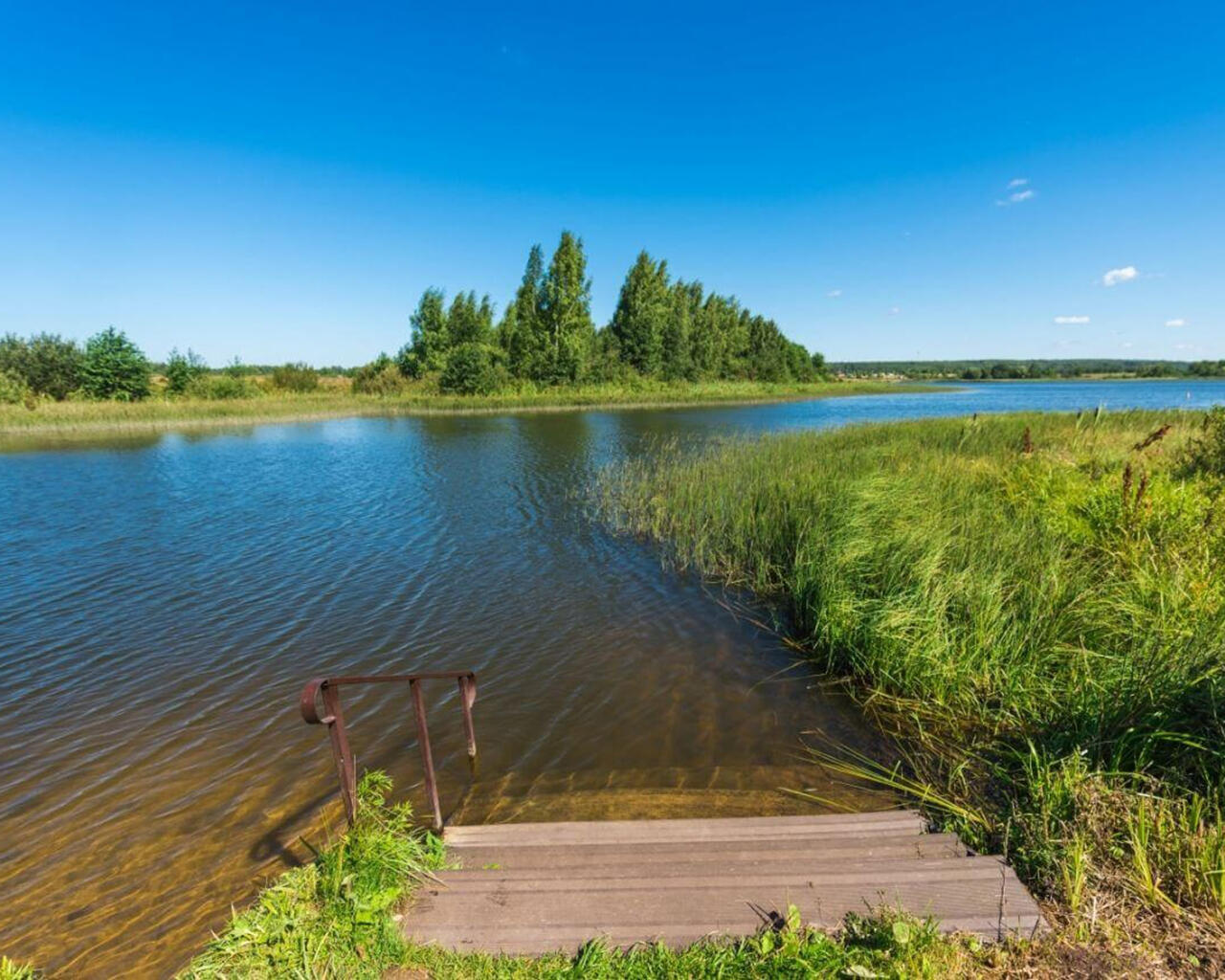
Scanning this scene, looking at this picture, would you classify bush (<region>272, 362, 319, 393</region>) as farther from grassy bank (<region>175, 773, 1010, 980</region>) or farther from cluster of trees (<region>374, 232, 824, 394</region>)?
grassy bank (<region>175, 773, 1010, 980</region>)

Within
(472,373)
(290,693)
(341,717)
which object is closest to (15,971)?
(341,717)

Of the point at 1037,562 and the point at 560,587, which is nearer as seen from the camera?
the point at 1037,562

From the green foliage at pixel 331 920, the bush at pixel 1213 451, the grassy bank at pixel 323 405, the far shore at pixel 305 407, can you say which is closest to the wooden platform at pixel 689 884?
the green foliage at pixel 331 920

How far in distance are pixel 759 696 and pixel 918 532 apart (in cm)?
297

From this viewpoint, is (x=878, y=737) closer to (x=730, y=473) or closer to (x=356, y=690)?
(x=356, y=690)

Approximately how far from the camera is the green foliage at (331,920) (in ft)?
7.74

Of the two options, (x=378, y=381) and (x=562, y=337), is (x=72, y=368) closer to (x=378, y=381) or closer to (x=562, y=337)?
(x=378, y=381)

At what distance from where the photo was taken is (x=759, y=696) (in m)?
5.57

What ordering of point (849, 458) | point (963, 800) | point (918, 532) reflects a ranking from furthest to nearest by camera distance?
point (849, 458) < point (918, 532) < point (963, 800)

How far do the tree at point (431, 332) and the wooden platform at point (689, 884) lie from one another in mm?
49459

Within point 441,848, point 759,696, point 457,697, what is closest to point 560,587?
point 457,697

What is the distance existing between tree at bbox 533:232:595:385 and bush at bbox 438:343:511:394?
13.1 feet

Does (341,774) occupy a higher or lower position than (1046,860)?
higher

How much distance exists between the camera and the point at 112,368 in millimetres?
37312
